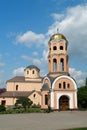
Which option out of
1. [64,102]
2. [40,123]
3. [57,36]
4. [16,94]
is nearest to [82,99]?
[64,102]

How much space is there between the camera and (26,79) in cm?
6719

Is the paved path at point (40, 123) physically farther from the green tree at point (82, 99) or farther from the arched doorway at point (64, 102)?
the green tree at point (82, 99)

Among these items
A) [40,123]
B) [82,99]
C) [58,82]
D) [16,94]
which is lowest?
[40,123]

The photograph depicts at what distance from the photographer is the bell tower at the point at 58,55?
1853 inches

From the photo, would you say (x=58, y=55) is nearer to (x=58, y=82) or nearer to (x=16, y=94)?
(x=58, y=82)

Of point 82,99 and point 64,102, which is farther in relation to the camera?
point 82,99

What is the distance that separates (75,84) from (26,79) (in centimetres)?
2357

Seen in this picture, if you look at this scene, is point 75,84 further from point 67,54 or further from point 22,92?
point 22,92

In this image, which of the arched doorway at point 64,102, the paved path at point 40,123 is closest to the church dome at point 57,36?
the arched doorway at point 64,102

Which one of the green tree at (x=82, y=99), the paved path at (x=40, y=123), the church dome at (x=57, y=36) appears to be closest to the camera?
the paved path at (x=40, y=123)

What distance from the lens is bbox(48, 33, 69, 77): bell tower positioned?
47062 mm

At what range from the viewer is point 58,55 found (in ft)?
156

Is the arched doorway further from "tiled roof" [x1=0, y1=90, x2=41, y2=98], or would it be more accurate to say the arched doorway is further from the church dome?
"tiled roof" [x1=0, y1=90, x2=41, y2=98]

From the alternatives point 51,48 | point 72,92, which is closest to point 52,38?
point 51,48
